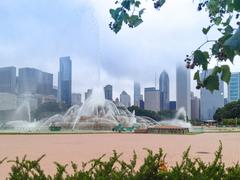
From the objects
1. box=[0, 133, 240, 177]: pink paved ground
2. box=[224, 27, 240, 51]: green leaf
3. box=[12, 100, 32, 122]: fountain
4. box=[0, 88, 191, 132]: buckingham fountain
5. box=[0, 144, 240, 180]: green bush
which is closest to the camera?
box=[224, 27, 240, 51]: green leaf

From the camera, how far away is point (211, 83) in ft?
6.07

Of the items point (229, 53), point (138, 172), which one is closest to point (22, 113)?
point (138, 172)

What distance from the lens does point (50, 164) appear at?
35.2 feet

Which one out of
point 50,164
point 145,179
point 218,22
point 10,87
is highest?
point 10,87

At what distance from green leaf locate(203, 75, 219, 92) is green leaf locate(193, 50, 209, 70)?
Answer: 50 millimetres

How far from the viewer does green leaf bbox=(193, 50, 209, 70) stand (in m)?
1.86

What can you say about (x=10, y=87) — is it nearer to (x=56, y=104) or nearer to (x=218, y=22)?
(x=56, y=104)

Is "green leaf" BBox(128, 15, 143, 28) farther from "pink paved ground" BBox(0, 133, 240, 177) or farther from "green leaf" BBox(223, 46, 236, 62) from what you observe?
"pink paved ground" BBox(0, 133, 240, 177)

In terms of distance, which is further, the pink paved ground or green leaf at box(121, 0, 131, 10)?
the pink paved ground

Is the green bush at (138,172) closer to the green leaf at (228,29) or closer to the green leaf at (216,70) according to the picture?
the green leaf at (216,70)

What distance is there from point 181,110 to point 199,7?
7876cm

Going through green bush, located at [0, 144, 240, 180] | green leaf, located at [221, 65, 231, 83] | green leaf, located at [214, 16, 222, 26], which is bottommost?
green bush, located at [0, 144, 240, 180]

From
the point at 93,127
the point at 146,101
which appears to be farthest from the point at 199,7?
the point at 146,101

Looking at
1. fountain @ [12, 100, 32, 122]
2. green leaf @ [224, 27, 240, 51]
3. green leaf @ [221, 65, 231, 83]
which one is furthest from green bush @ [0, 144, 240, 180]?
fountain @ [12, 100, 32, 122]
